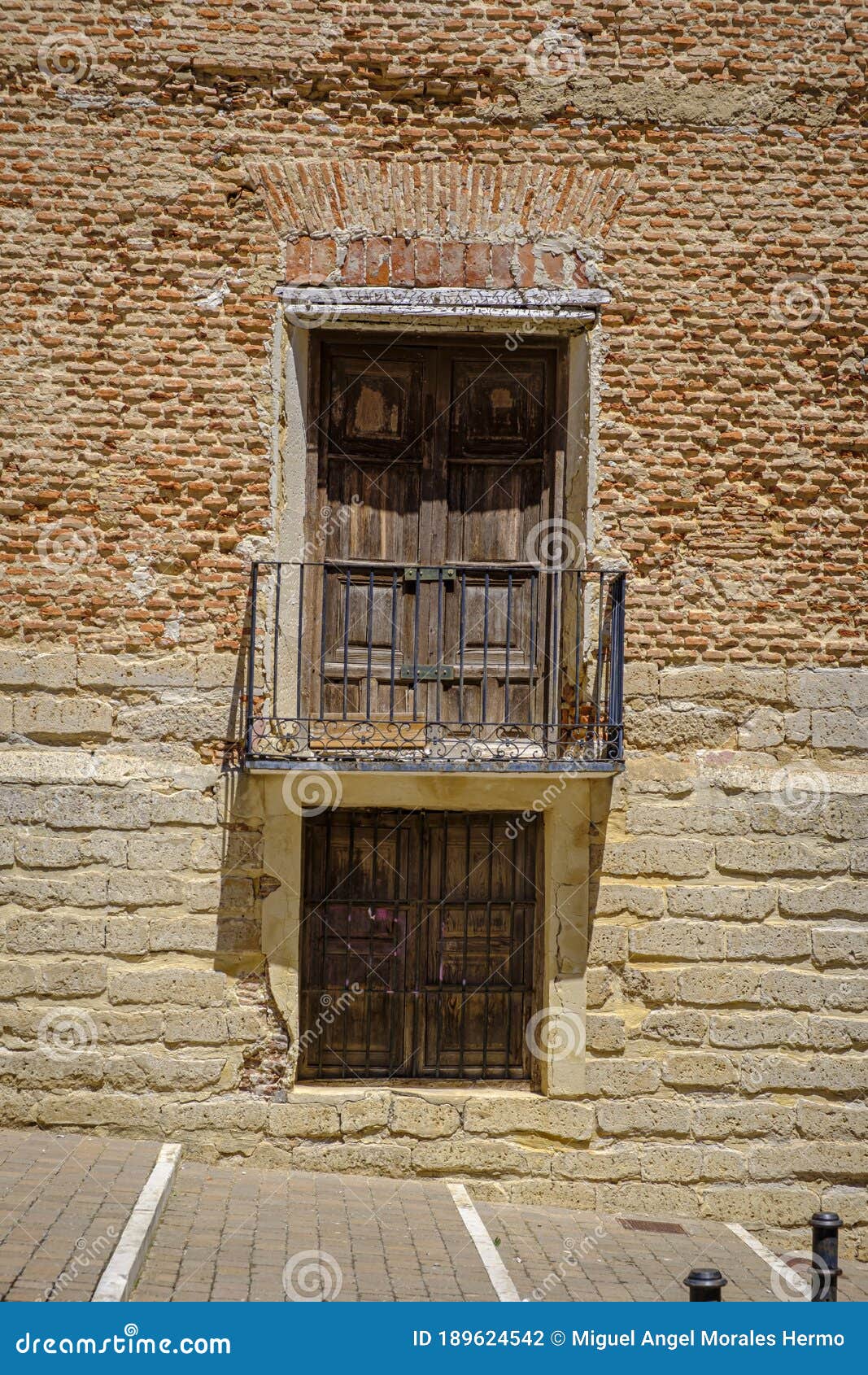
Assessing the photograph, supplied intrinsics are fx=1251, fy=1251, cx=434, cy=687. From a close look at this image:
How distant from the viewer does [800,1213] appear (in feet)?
23.1

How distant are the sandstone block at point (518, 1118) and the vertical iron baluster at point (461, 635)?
7.19 ft

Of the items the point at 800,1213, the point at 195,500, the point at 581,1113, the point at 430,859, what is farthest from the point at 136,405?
the point at 800,1213

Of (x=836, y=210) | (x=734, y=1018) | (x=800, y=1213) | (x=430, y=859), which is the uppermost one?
(x=836, y=210)

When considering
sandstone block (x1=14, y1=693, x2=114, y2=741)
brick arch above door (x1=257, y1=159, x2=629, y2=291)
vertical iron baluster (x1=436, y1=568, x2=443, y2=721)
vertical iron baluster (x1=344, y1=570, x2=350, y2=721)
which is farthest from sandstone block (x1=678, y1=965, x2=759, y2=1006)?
brick arch above door (x1=257, y1=159, x2=629, y2=291)

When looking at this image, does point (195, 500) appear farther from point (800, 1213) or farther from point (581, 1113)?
point (800, 1213)

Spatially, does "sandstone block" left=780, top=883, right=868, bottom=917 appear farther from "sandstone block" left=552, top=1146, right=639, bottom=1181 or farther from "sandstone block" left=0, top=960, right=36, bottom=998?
"sandstone block" left=0, top=960, right=36, bottom=998

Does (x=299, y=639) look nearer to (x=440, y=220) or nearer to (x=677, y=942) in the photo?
(x=440, y=220)

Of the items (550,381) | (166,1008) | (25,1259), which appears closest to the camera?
(25,1259)

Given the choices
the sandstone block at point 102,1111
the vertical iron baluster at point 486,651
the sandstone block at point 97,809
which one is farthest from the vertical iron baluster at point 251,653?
the sandstone block at point 102,1111

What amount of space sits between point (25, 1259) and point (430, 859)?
3.07 meters

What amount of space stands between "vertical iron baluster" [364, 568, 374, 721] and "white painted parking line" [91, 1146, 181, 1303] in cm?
260

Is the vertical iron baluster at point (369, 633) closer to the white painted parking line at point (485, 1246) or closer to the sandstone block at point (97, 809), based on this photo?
the sandstone block at point (97, 809)

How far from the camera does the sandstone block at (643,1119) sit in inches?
278

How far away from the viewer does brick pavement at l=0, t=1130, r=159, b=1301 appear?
5.17m
